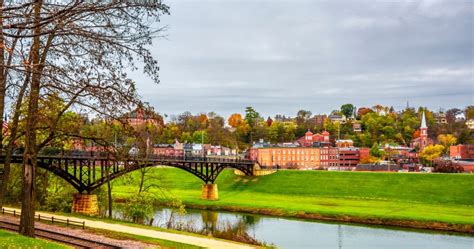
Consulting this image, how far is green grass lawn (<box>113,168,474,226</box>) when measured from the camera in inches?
2224

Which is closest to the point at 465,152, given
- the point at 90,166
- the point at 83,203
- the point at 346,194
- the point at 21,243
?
the point at 346,194

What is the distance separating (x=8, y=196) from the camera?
50219 millimetres

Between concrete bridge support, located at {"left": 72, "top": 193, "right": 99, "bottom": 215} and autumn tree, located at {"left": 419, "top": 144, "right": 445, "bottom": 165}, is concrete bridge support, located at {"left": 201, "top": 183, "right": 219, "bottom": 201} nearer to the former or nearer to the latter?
concrete bridge support, located at {"left": 72, "top": 193, "right": 99, "bottom": 215}

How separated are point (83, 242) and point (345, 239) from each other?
81.1 feet

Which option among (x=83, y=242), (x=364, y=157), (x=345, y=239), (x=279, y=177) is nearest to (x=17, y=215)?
(x=83, y=242)

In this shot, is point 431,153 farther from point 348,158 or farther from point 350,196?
point 350,196

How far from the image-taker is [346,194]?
7181 cm

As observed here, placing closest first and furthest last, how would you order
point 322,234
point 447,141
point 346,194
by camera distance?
point 322,234 < point 346,194 < point 447,141

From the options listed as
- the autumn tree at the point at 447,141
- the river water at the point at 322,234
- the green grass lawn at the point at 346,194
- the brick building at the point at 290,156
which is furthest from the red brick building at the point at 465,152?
the river water at the point at 322,234

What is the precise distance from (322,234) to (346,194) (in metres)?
27.8

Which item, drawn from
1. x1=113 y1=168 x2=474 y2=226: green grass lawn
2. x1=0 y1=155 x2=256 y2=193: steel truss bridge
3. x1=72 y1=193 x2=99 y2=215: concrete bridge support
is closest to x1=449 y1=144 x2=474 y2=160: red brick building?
x1=113 y1=168 x2=474 y2=226: green grass lawn

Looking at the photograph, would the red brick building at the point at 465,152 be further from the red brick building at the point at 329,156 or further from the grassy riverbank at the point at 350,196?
the grassy riverbank at the point at 350,196

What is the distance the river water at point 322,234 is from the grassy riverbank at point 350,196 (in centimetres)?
320

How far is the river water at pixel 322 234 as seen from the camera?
133 ft
